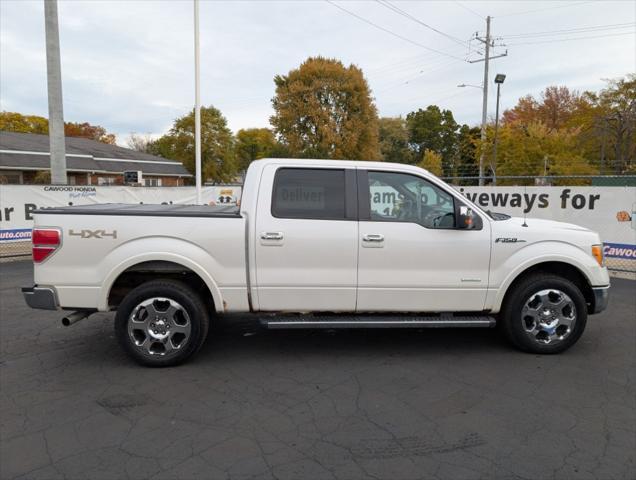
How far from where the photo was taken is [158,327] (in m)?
4.38

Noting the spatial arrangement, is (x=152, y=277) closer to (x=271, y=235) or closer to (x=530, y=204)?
(x=271, y=235)

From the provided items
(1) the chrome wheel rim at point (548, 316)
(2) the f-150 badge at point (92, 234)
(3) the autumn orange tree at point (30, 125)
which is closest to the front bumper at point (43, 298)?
(2) the f-150 badge at point (92, 234)

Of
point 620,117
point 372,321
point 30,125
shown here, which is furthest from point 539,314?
point 30,125

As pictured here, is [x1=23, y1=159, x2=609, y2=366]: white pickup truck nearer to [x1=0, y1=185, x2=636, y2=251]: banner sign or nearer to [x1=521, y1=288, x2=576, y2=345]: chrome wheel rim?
[x1=521, y1=288, x2=576, y2=345]: chrome wheel rim

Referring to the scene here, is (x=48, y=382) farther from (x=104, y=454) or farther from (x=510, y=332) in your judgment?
(x=510, y=332)

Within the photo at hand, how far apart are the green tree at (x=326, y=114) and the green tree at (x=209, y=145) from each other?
7.21 m

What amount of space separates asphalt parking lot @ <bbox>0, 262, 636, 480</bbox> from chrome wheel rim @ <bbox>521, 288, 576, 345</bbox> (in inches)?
9.5

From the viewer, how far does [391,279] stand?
4.53 m

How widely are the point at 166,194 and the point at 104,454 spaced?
13.7 meters

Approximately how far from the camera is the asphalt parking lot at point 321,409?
9.50ft

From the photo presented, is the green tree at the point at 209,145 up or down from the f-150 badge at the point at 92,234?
up

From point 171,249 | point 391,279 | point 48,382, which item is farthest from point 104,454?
point 391,279

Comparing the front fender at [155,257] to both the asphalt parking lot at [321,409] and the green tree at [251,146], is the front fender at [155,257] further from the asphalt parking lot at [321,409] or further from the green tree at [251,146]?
the green tree at [251,146]

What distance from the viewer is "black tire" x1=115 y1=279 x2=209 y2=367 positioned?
4.33 meters
